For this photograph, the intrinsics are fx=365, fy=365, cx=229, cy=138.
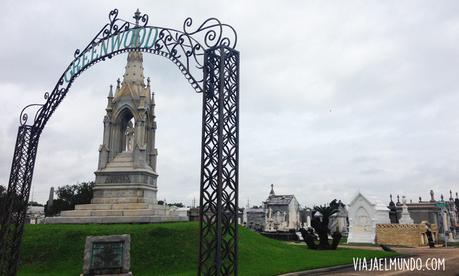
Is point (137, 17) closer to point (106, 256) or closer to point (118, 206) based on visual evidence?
point (106, 256)

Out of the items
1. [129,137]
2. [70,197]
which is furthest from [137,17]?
[70,197]

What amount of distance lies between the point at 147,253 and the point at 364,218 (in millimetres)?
28638

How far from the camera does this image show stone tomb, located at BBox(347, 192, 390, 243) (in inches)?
1471

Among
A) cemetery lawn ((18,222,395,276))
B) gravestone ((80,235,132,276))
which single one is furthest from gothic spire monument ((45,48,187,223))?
gravestone ((80,235,132,276))

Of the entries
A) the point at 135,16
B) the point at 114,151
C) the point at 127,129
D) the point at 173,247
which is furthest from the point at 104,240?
the point at 127,129

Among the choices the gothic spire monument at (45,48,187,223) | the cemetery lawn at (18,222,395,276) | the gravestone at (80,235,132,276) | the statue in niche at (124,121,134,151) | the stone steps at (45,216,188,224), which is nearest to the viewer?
the gravestone at (80,235,132,276)

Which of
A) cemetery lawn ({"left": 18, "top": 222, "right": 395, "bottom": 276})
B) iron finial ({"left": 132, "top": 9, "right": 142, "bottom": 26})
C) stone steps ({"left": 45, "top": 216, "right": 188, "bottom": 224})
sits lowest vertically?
cemetery lawn ({"left": 18, "top": 222, "right": 395, "bottom": 276})

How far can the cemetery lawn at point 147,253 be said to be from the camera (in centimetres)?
1456

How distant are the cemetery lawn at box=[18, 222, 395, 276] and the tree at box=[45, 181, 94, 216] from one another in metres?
29.1

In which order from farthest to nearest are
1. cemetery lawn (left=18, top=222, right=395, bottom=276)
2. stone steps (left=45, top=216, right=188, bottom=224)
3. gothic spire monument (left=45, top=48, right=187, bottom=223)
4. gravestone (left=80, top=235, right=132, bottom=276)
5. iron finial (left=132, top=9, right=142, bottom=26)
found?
gothic spire monument (left=45, top=48, right=187, bottom=223)
stone steps (left=45, top=216, right=188, bottom=224)
cemetery lawn (left=18, top=222, right=395, bottom=276)
gravestone (left=80, top=235, right=132, bottom=276)
iron finial (left=132, top=9, right=142, bottom=26)

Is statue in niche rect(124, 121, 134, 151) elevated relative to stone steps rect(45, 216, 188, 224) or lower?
elevated

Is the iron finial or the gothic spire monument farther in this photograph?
the gothic spire monument

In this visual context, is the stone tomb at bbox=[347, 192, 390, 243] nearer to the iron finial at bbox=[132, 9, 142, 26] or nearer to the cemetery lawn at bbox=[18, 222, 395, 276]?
the cemetery lawn at bbox=[18, 222, 395, 276]

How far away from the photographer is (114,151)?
918 inches
